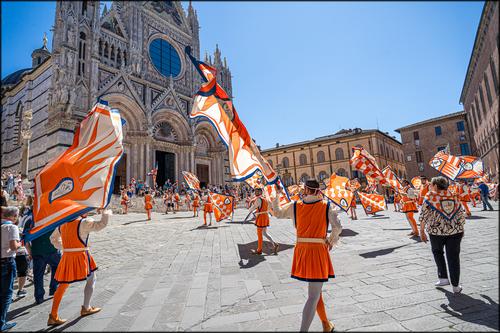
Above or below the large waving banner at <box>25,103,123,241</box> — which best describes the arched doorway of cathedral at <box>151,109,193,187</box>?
above

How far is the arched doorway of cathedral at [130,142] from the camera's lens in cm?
2408

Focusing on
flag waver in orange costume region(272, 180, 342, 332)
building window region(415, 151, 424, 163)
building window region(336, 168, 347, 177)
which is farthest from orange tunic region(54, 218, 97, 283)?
building window region(415, 151, 424, 163)


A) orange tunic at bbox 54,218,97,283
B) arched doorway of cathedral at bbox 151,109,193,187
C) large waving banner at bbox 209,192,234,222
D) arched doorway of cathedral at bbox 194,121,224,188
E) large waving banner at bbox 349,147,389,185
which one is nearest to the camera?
orange tunic at bbox 54,218,97,283

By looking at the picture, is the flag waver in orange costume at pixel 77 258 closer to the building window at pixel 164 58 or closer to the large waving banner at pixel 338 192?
the large waving banner at pixel 338 192

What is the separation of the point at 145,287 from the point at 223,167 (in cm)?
2912

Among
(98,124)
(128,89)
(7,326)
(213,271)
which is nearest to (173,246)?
(213,271)

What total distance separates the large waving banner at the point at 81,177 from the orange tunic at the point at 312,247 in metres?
2.73

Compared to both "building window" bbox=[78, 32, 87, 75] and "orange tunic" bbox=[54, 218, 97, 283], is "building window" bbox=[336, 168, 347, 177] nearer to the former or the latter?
"building window" bbox=[78, 32, 87, 75]

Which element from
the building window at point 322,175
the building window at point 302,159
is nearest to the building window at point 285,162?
the building window at point 302,159

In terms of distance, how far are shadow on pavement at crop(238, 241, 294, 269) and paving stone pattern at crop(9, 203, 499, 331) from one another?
0.05m

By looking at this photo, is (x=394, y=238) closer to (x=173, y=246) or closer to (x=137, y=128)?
(x=173, y=246)

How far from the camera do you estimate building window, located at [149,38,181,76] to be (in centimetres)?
2746

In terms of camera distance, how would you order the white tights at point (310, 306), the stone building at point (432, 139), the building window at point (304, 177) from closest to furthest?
the white tights at point (310, 306)
the stone building at point (432, 139)
the building window at point (304, 177)

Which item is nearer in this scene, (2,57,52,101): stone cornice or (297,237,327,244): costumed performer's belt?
(297,237,327,244): costumed performer's belt
